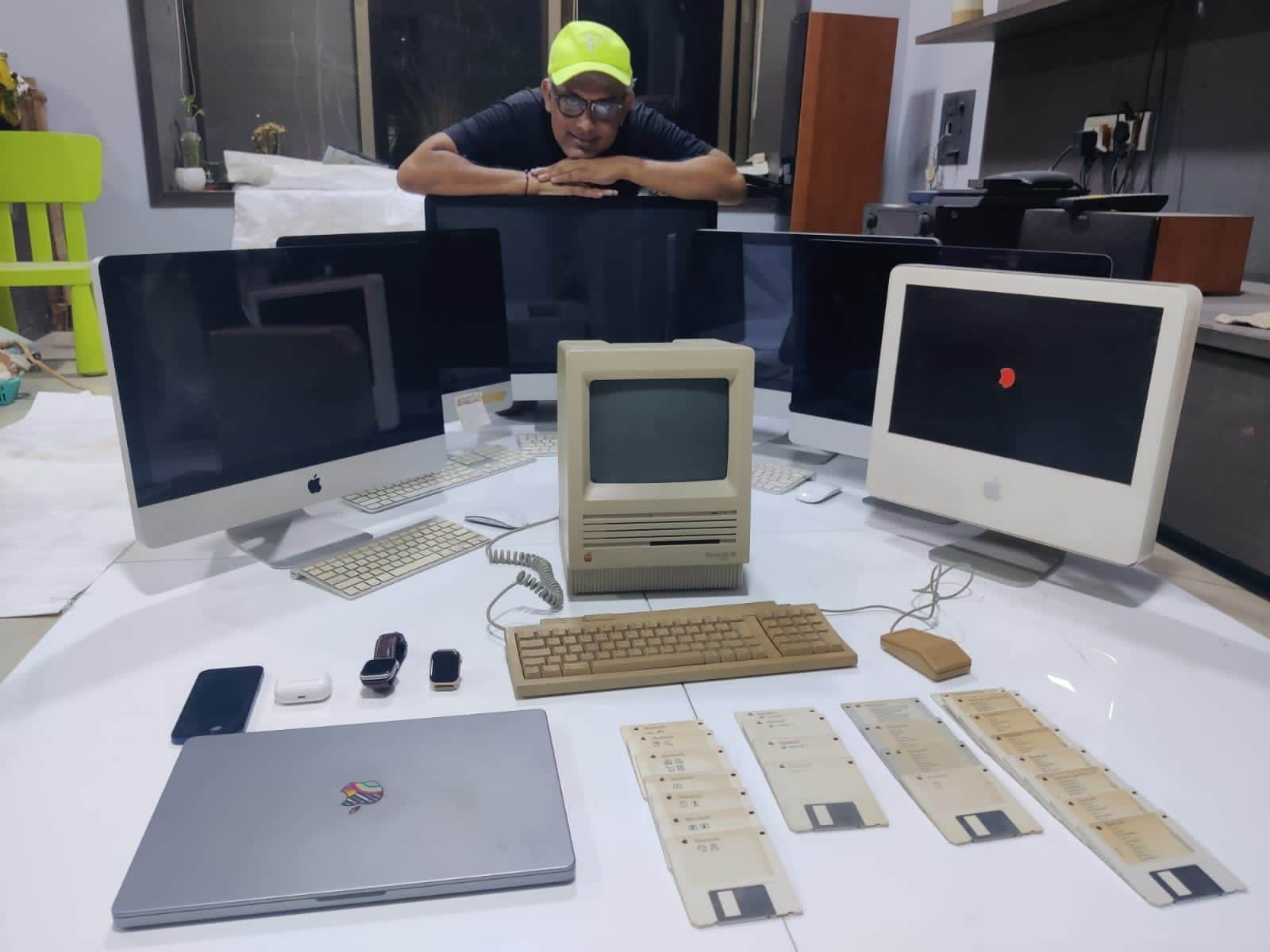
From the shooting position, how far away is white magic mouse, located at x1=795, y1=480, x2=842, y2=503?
1.63 meters

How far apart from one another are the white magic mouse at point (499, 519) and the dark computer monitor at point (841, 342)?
1.90 feet

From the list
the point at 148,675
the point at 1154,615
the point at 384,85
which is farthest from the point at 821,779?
the point at 384,85

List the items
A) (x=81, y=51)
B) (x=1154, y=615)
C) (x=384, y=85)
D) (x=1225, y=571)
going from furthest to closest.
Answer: (x=384, y=85), (x=81, y=51), (x=1225, y=571), (x=1154, y=615)

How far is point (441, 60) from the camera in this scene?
4094 mm

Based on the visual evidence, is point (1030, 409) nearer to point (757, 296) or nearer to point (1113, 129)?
point (757, 296)

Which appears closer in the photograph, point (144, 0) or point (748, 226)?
point (144, 0)

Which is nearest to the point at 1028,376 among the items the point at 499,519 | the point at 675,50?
the point at 499,519

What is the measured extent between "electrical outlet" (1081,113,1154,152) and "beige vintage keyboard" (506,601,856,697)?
6.65ft

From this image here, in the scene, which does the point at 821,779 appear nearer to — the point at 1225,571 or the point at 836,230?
the point at 1225,571

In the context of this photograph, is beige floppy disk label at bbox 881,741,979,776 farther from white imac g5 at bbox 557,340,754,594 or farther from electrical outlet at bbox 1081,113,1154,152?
electrical outlet at bbox 1081,113,1154,152

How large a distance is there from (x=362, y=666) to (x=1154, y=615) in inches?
41.9

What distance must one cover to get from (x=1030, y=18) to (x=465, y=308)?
1.98m

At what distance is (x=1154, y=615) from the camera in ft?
4.04

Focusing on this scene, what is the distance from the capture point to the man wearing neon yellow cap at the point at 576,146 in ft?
8.00
